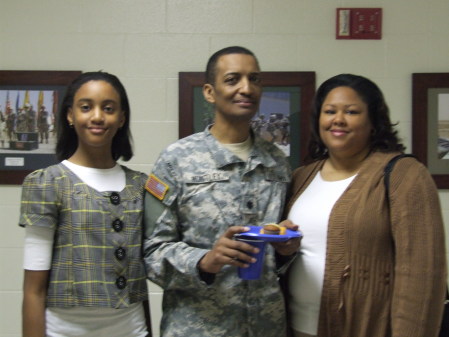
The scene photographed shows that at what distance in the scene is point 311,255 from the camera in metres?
1.66

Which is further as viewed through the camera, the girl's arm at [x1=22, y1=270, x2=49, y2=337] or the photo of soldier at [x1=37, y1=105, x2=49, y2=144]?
the photo of soldier at [x1=37, y1=105, x2=49, y2=144]

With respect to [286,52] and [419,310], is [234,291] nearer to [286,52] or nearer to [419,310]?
[419,310]

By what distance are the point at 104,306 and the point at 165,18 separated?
1.74m

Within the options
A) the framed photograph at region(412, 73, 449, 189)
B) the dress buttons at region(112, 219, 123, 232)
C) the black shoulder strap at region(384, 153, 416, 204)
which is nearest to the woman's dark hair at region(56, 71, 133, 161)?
the dress buttons at region(112, 219, 123, 232)

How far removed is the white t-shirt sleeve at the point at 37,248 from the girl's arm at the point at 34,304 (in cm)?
2

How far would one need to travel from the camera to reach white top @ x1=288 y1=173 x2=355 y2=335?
1.63 metres

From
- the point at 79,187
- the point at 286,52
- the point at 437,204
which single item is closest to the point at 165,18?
the point at 286,52

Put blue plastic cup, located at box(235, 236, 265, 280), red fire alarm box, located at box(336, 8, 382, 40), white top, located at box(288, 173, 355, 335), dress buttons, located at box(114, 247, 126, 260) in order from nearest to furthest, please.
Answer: blue plastic cup, located at box(235, 236, 265, 280)
dress buttons, located at box(114, 247, 126, 260)
white top, located at box(288, 173, 355, 335)
red fire alarm box, located at box(336, 8, 382, 40)

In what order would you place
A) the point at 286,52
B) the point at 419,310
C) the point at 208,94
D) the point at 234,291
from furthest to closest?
1. the point at 286,52
2. the point at 208,94
3. the point at 234,291
4. the point at 419,310

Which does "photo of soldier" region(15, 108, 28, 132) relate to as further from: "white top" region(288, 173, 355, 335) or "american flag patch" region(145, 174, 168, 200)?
"white top" region(288, 173, 355, 335)

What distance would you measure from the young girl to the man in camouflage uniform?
0.31 feet

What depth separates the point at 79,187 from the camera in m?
1.53

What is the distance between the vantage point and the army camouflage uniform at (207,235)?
155cm

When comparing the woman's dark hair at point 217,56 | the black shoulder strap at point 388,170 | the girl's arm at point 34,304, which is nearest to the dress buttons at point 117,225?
the girl's arm at point 34,304
